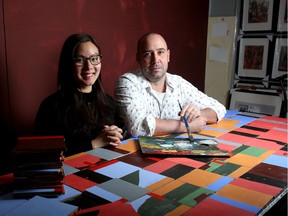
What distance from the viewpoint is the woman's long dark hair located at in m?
1.63

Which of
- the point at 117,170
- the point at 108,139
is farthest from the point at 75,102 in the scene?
the point at 117,170

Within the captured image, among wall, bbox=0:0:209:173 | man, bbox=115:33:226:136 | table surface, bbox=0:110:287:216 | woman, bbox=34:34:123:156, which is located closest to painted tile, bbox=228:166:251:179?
table surface, bbox=0:110:287:216

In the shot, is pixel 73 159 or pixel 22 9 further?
pixel 22 9

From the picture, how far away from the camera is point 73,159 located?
47.4 inches

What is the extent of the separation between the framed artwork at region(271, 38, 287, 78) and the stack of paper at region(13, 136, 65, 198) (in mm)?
2802

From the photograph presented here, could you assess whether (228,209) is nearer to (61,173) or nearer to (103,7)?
(61,173)

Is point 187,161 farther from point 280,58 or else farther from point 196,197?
point 280,58

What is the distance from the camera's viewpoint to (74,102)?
1.65 metres

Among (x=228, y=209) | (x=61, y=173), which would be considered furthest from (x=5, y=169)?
(x=228, y=209)

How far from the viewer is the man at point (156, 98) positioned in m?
1.65

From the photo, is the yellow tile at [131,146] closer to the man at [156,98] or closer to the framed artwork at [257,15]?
the man at [156,98]

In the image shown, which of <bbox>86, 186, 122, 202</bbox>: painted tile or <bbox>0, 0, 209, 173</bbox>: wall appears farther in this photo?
<bbox>0, 0, 209, 173</bbox>: wall

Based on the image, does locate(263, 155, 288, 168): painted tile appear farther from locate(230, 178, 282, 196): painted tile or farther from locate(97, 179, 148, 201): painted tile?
locate(97, 179, 148, 201): painted tile

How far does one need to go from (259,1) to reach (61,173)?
2.96 meters
